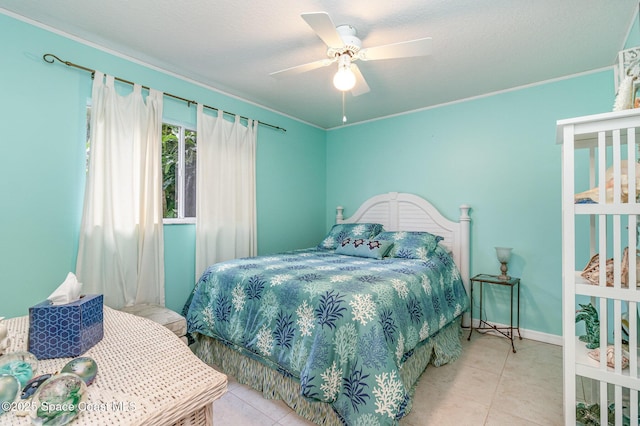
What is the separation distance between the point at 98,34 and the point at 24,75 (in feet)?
1.85

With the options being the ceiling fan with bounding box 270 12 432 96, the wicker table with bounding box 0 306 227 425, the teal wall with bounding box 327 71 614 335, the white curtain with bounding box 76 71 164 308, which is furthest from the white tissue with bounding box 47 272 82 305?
the teal wall with bounding box 327 71 614 335

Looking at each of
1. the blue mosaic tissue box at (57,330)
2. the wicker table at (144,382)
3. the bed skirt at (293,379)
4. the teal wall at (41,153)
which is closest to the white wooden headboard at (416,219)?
the bed skirt at (293,379)

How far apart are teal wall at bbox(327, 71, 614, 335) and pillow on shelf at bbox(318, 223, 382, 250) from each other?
67 centimetres

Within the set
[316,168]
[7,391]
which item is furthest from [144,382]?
[316,168]

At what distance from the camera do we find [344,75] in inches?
79.9

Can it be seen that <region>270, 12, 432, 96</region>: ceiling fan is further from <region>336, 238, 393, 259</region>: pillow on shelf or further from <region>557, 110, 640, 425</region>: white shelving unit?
<region>336, 238, 393, 259</region>: pillow on shelf

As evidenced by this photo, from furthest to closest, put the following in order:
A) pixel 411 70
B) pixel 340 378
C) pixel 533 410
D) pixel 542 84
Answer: pixel 542 84, pixel 411 70, pixel 533 410, pixel 340 378

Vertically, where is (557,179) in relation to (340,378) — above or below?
above

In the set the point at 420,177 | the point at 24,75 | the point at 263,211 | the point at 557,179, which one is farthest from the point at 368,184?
the point at 24,75

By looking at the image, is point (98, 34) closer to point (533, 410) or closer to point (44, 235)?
point (44, 235)

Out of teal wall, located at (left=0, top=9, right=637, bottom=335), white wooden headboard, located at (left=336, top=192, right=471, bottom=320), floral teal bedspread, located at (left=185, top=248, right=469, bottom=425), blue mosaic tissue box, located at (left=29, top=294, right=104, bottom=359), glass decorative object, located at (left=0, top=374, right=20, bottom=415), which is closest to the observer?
glass decorative object, located at (left=0, top=374, right=20, bottom=415)

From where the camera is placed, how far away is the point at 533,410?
73.1 inches

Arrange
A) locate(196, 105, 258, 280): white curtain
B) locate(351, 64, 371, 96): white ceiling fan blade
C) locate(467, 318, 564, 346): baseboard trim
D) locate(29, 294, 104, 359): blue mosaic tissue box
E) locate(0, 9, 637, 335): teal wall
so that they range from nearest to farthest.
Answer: locate(29, 294, 104, 359): blue mosaic tissue box < locate(0, 9, 637, 335): teal wall < locate(351, 64, 371, 96): white ceiling fan blade < locate(467, 318, 564, 346): baseboard trim < locate(196, 105, 258, 280): white curtain

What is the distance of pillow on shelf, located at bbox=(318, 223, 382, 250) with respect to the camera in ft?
11.6
